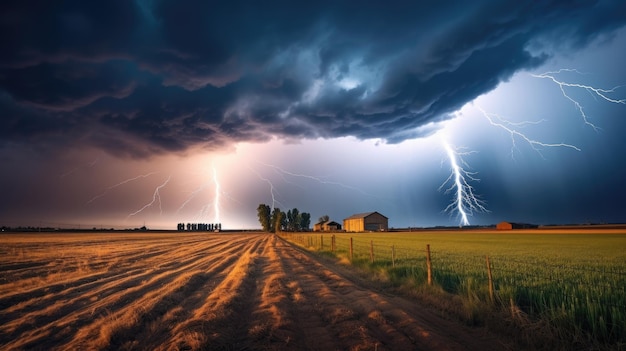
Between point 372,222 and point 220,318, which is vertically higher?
point 372,222

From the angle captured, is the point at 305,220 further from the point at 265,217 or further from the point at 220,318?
the point at 220,318

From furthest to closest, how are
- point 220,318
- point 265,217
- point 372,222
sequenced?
point 265,217 → point 372,222 → point 220,318

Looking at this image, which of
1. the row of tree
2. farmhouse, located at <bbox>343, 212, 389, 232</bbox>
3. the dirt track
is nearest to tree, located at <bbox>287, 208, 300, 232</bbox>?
the row of tree

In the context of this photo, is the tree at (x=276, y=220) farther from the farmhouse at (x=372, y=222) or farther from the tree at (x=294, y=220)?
the farmhouse at (x=372, y=222)

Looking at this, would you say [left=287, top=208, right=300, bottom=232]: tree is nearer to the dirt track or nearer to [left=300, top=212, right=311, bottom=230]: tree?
[left=300, top=212, right=311, bottom=230]: tree

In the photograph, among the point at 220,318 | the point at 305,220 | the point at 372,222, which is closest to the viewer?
the point at 220,318

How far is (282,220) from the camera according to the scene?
611ft

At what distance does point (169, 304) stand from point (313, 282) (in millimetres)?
6161

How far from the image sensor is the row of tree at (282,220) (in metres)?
167

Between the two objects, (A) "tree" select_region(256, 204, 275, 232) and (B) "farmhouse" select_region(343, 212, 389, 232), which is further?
(A) "tree" select_region(256, 204, 275, 232)

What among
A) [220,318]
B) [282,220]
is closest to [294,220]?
[282,220]

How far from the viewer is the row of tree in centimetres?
16675

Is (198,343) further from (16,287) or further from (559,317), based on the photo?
(16,287)

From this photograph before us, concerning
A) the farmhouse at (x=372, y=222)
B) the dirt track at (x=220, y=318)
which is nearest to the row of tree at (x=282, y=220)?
the farmhouse at (x=372, y=222)
